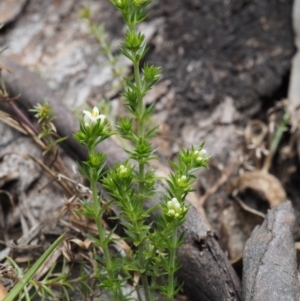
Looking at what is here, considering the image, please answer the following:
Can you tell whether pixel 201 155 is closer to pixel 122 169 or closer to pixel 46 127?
pixel 122 169

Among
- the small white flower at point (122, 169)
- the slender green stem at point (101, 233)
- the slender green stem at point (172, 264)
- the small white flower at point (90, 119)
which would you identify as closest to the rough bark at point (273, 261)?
the slender green stem at point (172, 264)

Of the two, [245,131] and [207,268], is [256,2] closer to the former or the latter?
[245,131]

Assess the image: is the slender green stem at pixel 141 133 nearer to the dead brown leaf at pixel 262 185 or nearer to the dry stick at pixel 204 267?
the dry stick at pixel 204 267

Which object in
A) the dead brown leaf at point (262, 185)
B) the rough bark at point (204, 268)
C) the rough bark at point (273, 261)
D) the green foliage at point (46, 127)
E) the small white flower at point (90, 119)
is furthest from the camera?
the dead brown leaf at point (262, 185)

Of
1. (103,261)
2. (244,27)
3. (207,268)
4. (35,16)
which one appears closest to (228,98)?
(244,27)

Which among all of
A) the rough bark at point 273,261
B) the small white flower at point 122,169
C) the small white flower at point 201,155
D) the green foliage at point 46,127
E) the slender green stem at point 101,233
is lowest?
the rough bark at point 273,261

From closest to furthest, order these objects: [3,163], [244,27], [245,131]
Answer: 1. [3,163]
2. [245,131]
3. [244,27]

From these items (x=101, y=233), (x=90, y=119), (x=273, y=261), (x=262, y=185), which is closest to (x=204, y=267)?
(x=273, y=261)

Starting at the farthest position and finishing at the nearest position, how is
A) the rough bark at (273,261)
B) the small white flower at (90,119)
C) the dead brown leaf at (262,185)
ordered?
the dead brown leaf at (262,185) → the rough bark at (273,261) → the small white flower at (90,119)

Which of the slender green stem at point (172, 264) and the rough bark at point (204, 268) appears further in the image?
the rough bark at point (204, 268)
